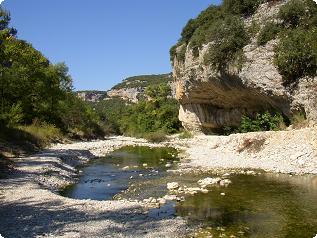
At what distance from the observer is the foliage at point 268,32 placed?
34.8 metres

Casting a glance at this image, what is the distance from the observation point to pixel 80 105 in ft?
243

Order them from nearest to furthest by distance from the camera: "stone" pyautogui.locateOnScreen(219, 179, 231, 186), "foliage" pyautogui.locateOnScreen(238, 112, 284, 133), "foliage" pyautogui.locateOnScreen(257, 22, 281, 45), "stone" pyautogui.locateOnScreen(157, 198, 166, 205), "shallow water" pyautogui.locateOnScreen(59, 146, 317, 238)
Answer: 1. "shallow water" pyautogui.locateOnScreen(59, 146, 317, 238)
2. "stone" pyautogui.locateOnScreen(157, 198, 166, 205)
3. "stone" pyautogui.locateOnScreen(219, 179, 231, 186)
4. "foliage" pyautogui.locateOnScreen(257, 22, 281, 45)
5. "foliage" pyautogui.locateOnScreen(238, 112, 284, 133)

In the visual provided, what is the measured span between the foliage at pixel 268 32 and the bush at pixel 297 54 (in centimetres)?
147

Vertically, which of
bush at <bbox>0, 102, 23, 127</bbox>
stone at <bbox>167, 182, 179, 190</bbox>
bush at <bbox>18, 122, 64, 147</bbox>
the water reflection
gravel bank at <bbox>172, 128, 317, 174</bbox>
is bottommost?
the water reflection

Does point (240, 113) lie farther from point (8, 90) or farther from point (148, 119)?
point (148, 119)

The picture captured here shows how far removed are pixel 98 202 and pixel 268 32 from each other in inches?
1000

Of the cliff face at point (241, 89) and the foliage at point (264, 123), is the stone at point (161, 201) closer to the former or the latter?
the cliff face at point (241, 89)

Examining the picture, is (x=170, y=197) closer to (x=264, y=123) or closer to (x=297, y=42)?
(x=297, y=42)

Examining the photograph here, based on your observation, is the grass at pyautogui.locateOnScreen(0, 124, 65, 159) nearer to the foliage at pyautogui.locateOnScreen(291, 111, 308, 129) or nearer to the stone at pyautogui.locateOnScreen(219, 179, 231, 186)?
the stone at pyautogui.locateOnScreen(219, 179, 231, 186)

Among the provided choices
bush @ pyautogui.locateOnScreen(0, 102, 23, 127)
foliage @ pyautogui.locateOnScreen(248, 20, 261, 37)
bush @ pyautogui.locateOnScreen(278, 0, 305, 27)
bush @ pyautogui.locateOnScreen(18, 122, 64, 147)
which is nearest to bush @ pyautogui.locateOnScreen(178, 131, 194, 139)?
bush @ pyautogui.locateOnScreen(18, 122, 64, 147)

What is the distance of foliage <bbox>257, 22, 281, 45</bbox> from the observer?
34.8 metres

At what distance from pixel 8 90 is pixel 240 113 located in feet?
83.0

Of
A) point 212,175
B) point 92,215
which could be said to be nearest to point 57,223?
point 92,215

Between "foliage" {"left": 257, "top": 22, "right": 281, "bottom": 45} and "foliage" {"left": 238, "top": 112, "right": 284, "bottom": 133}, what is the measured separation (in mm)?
6836
